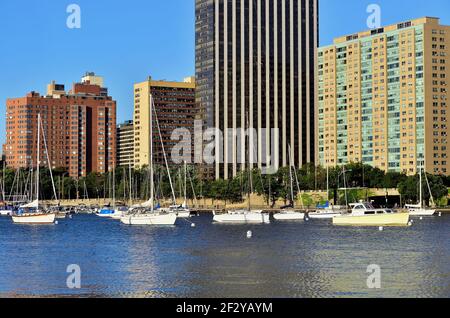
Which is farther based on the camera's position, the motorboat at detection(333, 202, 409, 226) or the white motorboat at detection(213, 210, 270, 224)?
the white motorboat at detection(213, 210, 270, 224)

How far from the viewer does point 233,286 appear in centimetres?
5312

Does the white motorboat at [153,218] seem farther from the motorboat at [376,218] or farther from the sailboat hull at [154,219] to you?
the motorboat at [376,218]

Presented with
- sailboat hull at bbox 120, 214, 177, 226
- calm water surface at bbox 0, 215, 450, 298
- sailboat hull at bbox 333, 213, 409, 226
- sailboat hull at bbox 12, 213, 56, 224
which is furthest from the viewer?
sailboat hull at bbox 12, 213, 56, 224

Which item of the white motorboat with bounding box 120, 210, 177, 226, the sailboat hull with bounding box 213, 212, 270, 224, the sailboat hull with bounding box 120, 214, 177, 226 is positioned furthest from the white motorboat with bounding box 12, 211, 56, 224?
the sailboat hull with bounding box 213, 212, 270, 224

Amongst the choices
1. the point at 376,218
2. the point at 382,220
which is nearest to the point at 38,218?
the point at 376,218

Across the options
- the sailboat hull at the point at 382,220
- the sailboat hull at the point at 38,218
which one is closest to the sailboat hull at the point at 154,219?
the sailboat hull at the point at 38,218

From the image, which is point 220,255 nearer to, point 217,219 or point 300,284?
point 300,284

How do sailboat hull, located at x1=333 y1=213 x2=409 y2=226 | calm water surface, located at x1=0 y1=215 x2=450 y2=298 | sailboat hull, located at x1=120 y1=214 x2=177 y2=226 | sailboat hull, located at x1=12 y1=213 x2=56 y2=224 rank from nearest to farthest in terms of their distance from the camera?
calm water surface, located at x1=0 y1=215 x2=450 y2=298
sailboat hull, located at x1=333 y1=213 x2=409 y2=226
sailboat hull, located at x1=120 y1=214 x2=177 y2=226
sailboat hull, located at x1=12 y1=213 x2=56 y2=224

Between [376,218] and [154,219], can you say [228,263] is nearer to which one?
[154,219]

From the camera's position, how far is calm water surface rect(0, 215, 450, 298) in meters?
52.0

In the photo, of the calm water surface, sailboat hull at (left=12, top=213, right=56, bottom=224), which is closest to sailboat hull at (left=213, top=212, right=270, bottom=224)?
the calm water surface

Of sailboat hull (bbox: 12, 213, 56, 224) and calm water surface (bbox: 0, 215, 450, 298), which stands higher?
sailboat hull (bbox: 12, 213, 56, 224)

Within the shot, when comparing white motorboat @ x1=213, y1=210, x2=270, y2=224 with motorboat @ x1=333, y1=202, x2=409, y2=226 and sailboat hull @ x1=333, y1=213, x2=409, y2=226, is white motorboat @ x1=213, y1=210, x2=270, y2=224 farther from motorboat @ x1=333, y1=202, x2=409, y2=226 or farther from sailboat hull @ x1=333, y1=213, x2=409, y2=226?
sailboat hull @ x1=333, y1=213, x2=409, y2=226
